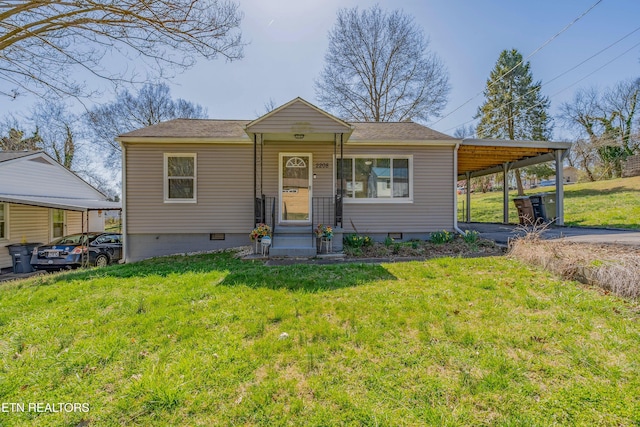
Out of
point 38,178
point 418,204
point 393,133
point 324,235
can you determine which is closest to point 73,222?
point 38,178

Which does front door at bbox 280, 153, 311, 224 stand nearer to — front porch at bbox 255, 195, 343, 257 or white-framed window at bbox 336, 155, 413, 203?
front porch at bbox 255, 195, 343, 257

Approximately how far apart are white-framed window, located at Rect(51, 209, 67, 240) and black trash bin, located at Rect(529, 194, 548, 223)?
21054 mm

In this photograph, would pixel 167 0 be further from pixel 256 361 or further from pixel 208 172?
pixel 256 361

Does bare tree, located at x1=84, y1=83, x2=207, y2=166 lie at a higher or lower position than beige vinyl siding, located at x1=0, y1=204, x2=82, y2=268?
higher

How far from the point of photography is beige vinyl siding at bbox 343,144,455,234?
8.60 m

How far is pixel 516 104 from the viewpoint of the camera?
21.9 meters

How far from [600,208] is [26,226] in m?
25.3

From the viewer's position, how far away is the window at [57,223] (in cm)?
1390

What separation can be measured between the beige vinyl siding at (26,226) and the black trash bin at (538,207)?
20.4 m

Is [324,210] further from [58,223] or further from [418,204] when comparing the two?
[58,223]

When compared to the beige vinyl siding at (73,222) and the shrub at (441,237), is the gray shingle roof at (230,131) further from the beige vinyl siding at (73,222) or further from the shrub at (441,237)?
the beige vinyl siding at (73,222)

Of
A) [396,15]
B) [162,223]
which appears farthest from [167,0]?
[396,15]

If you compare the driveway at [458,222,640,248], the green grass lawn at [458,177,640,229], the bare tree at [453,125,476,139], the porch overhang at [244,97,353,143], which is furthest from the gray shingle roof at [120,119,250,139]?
the bare tree at [453,125,476,139]

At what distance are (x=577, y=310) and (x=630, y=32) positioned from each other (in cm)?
1506
